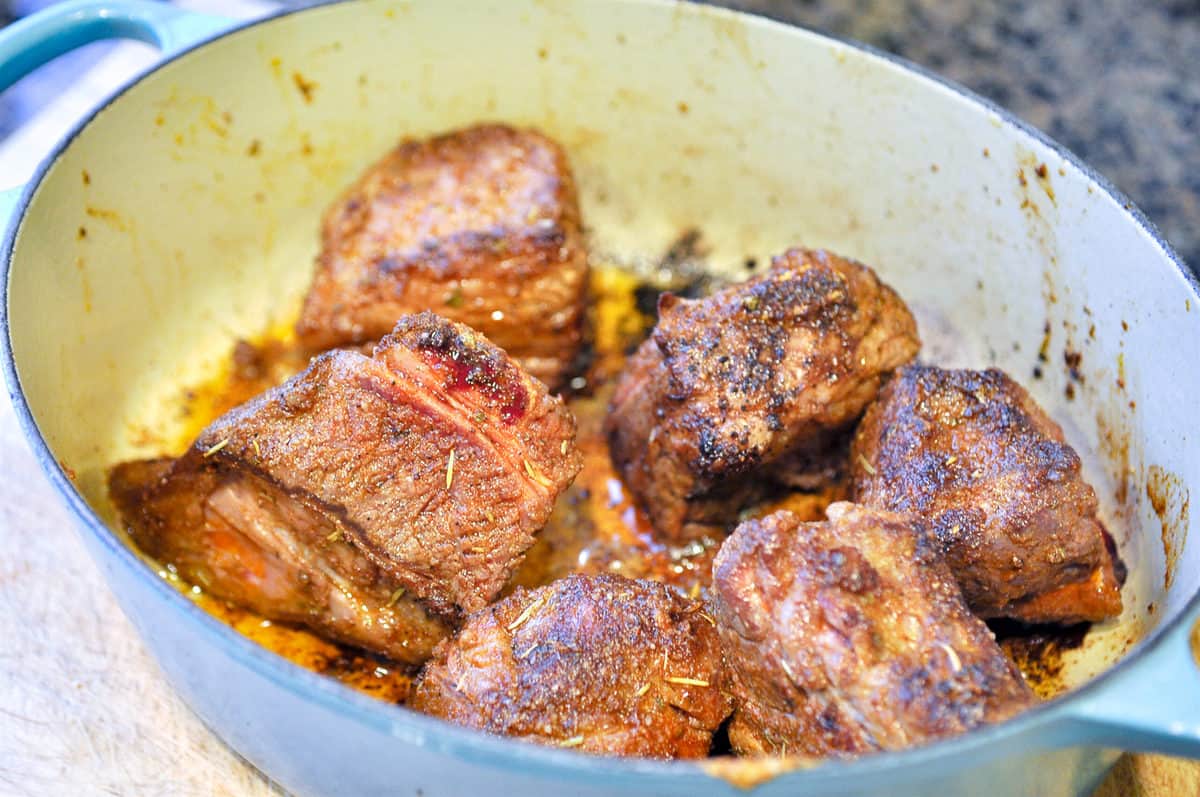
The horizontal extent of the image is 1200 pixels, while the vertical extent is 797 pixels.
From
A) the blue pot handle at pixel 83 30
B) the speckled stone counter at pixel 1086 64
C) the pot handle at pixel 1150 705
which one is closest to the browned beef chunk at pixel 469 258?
the blue pot handle at pixel 83 30

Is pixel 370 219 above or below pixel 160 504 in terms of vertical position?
above

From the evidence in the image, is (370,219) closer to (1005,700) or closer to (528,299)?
(528,299)

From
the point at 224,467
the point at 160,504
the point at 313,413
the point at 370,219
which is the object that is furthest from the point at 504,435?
the point at 370,219

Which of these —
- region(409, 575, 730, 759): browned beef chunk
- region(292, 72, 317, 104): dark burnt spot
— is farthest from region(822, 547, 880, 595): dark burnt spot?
region(292, 72, 317, 104): dark burnt spot

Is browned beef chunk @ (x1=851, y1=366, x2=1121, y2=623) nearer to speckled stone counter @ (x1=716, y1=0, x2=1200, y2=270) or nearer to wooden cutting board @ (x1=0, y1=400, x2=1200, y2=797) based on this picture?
wooden cutting board @ (x1=0, y1=400, x2=1200, y2=797)

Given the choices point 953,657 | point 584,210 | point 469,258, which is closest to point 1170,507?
A: point 953,657

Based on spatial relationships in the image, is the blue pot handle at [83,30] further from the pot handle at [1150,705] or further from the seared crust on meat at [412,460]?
the pot handle at [1150,705]
